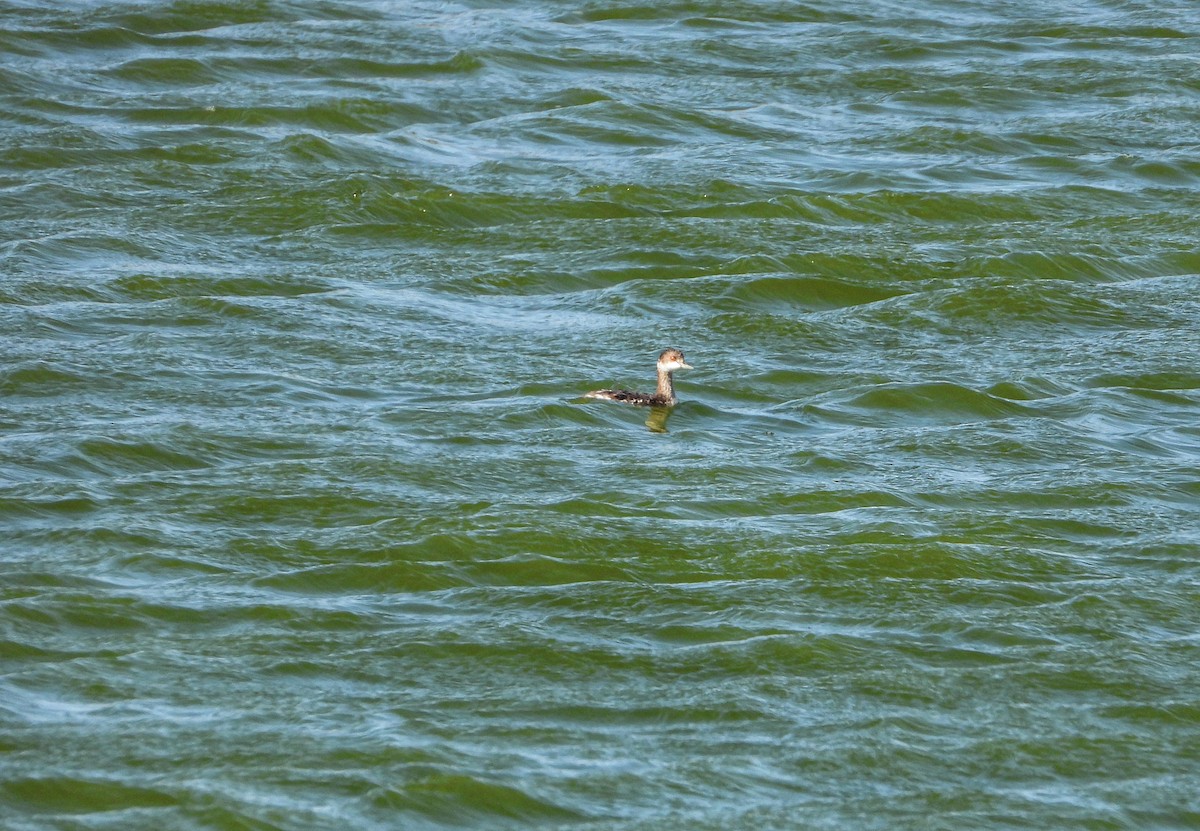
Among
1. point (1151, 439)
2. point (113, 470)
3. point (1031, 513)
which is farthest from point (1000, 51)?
point (113, 470)

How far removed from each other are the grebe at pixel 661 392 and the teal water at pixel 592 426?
0.16 m

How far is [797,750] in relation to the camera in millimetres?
6926

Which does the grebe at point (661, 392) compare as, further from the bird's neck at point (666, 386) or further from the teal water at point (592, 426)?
the teal water at point (592, 426)

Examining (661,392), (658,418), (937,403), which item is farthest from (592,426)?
(937,403)

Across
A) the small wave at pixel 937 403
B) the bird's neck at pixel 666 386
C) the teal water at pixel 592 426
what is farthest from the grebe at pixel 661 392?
the small wave at pixel 937 403

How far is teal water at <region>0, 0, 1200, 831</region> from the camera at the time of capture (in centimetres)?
687

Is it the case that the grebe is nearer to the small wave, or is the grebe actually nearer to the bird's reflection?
the bird's reflection

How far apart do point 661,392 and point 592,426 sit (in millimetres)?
477

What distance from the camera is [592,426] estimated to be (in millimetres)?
10328

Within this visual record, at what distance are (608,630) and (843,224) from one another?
668 centimetres

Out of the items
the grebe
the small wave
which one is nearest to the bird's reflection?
the grebe

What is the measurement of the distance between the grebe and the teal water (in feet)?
0.54

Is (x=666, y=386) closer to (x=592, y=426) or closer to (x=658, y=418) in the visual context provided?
(x=658, y=418)

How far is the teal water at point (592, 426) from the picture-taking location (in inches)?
271
